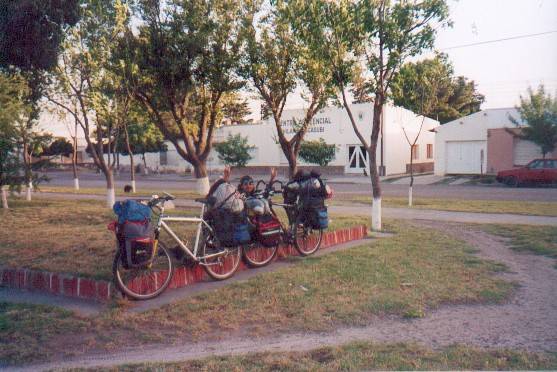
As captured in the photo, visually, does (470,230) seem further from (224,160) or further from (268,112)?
(224,160)

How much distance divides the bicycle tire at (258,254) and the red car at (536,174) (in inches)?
906

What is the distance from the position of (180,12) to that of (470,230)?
8.83 meters

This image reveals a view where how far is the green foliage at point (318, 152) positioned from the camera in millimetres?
38000

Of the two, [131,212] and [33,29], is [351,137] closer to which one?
[33,29]

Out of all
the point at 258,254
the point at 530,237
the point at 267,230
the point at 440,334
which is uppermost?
the point at 267,230

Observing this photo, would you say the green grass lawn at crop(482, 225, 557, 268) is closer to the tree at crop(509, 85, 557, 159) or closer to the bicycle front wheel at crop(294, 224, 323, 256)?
the bicycle front wheel at crop(294, 224, 323, 256)

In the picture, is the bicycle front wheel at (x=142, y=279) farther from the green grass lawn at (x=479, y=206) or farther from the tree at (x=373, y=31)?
the green grass lawn at (x=479, y=206)

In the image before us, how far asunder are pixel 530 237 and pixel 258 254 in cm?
597

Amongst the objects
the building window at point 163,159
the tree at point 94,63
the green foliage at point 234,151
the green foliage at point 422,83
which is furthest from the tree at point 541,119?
the building window at point 163,159

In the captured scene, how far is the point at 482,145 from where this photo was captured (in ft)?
115

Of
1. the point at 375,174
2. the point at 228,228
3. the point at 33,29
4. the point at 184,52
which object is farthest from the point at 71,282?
the point at 184,52

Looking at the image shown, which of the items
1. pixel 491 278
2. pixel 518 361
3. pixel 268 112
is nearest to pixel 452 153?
pixel 268 112

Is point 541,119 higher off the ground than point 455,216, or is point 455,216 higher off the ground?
point 541,119

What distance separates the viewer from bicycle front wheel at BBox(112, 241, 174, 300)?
5.93 metres
